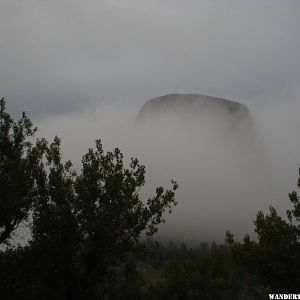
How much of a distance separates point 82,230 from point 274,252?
11397 millimetres

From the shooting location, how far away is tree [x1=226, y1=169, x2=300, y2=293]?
25406 millimetres

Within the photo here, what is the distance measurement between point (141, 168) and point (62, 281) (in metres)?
8.04

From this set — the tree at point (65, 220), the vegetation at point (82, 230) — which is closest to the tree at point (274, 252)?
the vegetation at point (82, 230)

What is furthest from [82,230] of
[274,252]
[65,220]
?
[274,252]

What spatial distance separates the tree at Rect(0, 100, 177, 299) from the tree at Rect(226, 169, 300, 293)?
5.98m

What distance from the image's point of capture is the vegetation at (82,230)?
23.3m

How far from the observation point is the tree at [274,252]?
1000 inches

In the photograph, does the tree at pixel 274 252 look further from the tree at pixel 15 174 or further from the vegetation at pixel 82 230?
the tree at pixel 15 174

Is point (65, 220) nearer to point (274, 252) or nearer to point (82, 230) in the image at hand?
point (82, 230)

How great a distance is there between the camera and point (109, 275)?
25.6 m

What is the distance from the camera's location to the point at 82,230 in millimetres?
23578

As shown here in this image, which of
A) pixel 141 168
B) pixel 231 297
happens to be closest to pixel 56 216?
pixel 141 168

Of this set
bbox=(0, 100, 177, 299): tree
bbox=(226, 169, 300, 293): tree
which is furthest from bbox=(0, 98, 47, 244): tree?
bbox=(226, 169, 300, 293): tree

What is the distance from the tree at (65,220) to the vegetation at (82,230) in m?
0.05
